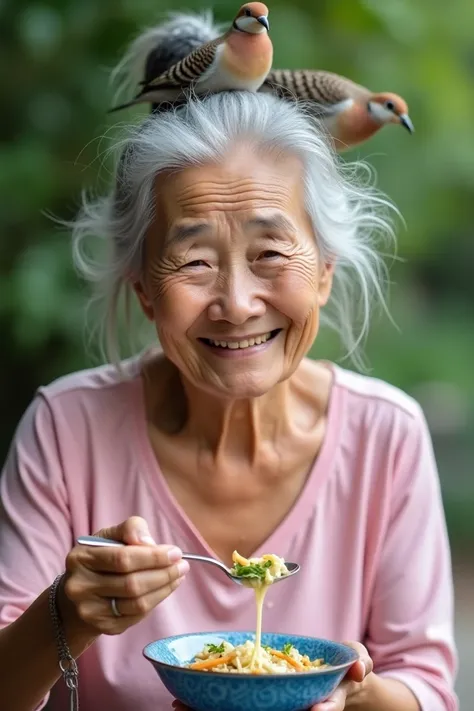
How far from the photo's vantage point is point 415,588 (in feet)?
7.17

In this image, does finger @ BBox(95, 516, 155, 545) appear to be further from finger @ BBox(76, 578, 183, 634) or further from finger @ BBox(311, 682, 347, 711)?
finger @ BBox(311, 682, 347, 711)

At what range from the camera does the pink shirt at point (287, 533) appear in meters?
2.12

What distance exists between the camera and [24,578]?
81.6 inches

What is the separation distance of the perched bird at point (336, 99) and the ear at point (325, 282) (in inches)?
10.0

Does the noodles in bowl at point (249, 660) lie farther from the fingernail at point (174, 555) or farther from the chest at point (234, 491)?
the chest at point (234, 491)

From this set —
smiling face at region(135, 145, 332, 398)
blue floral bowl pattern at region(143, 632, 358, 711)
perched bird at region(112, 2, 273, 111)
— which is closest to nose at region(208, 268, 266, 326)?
smiling face at region(135, 145, 332, 398)

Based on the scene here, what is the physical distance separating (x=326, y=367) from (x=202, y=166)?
59cm

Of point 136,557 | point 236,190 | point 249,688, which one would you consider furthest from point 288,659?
point 236,190

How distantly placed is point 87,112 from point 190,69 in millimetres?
1525

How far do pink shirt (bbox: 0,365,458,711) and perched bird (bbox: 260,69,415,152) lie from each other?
0.55 meters

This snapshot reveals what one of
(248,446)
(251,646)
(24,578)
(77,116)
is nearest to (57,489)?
(24,578)

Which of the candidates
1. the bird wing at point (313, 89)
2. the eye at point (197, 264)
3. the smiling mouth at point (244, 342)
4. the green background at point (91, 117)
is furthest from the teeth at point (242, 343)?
the green background at point (91, 117)

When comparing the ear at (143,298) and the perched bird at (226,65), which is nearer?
the perched bird at (226,65)

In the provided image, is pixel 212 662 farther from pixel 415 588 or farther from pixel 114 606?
pixel 415 588
